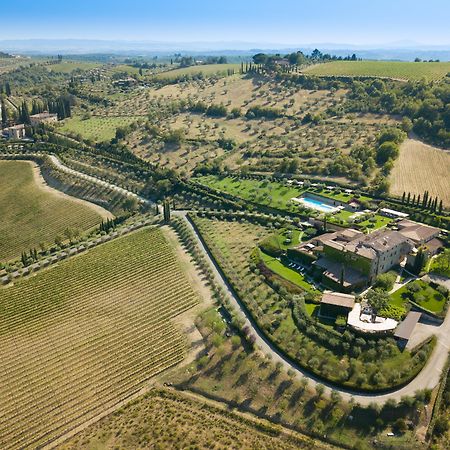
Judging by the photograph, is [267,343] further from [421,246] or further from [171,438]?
[421,246]

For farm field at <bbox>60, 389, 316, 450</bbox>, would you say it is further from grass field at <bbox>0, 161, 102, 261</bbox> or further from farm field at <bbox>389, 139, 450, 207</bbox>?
farm field at <bbox>389, 139, 450, 207</bbox>

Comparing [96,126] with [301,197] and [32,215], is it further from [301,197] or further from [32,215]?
[301,197]

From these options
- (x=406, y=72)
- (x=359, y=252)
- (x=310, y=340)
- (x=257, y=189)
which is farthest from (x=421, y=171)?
(x=406, y=72)

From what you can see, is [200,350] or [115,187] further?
[115,187]

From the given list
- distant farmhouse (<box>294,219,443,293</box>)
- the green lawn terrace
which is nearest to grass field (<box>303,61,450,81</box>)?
the green lawn terrace

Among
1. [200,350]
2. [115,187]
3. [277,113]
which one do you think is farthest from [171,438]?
[277,113]

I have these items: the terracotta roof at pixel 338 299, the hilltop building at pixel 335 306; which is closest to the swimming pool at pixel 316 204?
the terracotta roof at pixel 338 299
